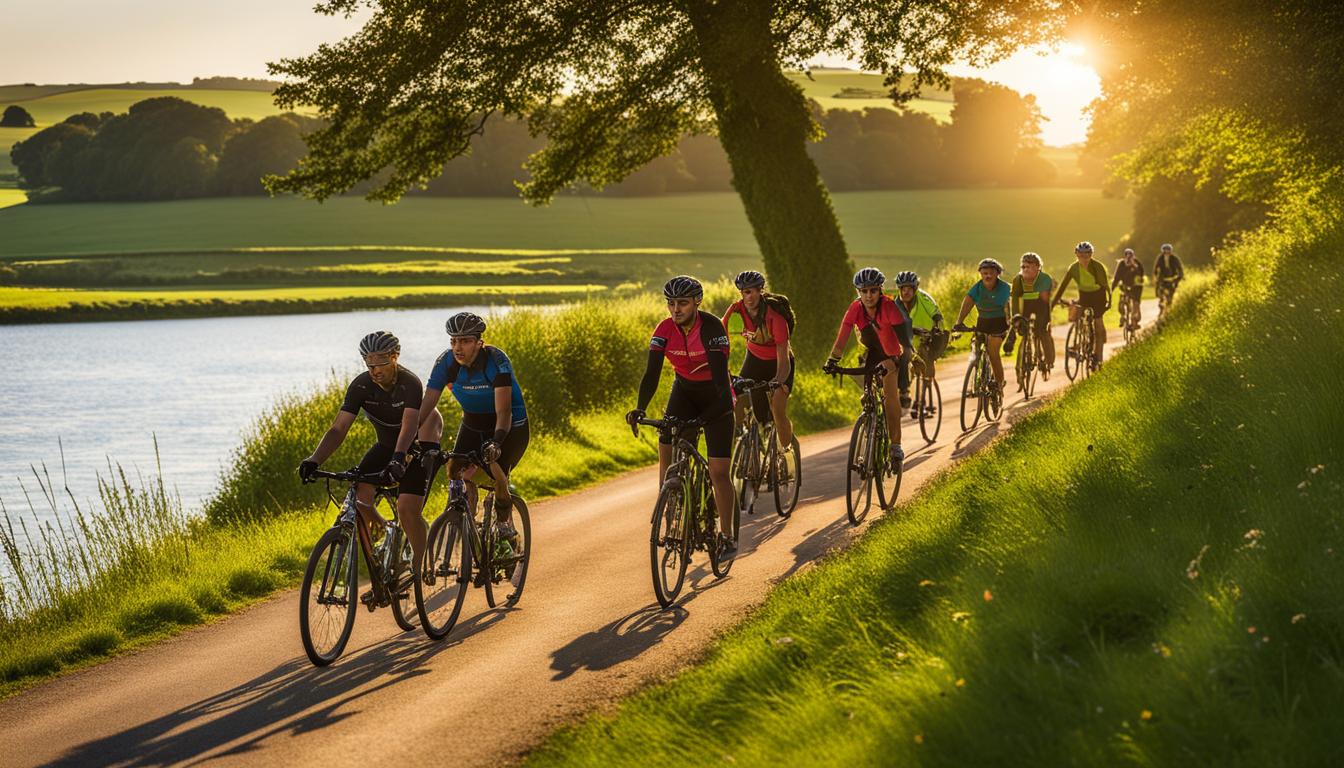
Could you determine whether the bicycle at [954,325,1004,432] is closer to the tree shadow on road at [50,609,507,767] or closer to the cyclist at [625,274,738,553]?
the cyclist at [625,274,738,553]

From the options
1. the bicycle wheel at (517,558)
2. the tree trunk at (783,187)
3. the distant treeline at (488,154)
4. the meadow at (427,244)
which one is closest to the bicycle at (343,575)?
the bicycle wheel at (517,558)

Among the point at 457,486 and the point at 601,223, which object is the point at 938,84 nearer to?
the point at 457,486

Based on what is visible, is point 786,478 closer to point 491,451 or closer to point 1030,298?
point 491,451

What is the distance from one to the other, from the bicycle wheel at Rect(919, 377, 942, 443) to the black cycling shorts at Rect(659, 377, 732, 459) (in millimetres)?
7494

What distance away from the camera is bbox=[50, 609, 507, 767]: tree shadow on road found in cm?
774

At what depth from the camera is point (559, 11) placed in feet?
80.7

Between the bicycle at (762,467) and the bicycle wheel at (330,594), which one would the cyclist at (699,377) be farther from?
the bicycle wheel at (330,594)

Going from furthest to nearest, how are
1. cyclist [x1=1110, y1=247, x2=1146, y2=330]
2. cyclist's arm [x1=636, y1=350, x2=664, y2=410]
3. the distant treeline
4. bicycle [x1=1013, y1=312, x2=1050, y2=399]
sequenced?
1. the distant treeline
2. cyclist [x1=1110, y1=247, x2=1146, y2=330]
3. bicycle [x1=1013, y1=312, x2=1050, y2=399]
4. cyclist's arm [x1=636, y1=350, x2=664, y2=410]

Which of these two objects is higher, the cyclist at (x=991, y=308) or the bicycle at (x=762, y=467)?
the cyclist at (x=991, y=308)

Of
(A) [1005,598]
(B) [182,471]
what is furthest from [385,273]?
(A) [1005,598]

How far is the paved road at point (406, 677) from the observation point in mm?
7664

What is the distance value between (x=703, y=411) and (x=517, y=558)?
76.7 inches

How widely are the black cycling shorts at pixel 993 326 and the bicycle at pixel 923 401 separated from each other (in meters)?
0.91

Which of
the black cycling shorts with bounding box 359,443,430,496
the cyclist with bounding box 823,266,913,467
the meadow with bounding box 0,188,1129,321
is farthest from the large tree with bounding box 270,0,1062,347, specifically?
the meadow with bounding box 0,188,1129,321
